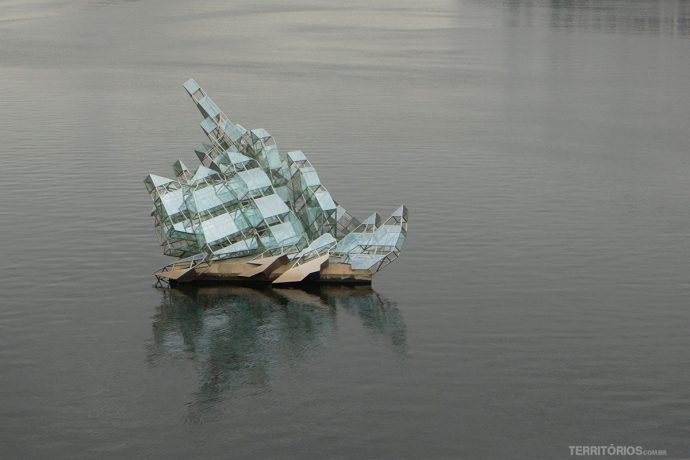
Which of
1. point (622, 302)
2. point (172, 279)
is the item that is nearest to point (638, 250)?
point (622, 302)

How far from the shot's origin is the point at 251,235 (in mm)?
112000

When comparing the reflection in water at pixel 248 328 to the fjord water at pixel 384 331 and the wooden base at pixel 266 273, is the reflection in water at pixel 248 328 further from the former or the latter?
the wooden base at pixel 266 273

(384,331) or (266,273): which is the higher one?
(266,273)

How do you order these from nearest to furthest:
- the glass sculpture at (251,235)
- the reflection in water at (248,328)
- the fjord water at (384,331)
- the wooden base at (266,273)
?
the fjord water at (384,331) < the reflection in water at (248,328) < the wooden base at (266,273) < the glass sculpture at (251,235)

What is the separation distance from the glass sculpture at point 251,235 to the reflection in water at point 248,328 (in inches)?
73.8

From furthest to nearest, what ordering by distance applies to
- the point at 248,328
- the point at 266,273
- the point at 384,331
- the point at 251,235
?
the point at 251,235 → the point at 266,273 → the point at 248,328 → the point at 384,331

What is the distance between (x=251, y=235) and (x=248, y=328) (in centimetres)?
1406

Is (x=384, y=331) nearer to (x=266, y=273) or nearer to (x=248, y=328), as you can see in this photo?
(x=248, y=328)

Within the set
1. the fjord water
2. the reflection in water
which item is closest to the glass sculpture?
the reflection in water

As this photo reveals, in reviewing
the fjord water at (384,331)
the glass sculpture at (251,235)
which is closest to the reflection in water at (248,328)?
the fjord water at (384,331)

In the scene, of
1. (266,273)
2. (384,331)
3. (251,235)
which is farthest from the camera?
(251,235)

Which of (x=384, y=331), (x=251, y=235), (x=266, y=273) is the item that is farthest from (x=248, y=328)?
(x=251, y=235)

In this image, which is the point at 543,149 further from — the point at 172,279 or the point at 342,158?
the point at 172,279

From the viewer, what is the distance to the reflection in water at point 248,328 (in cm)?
9131
